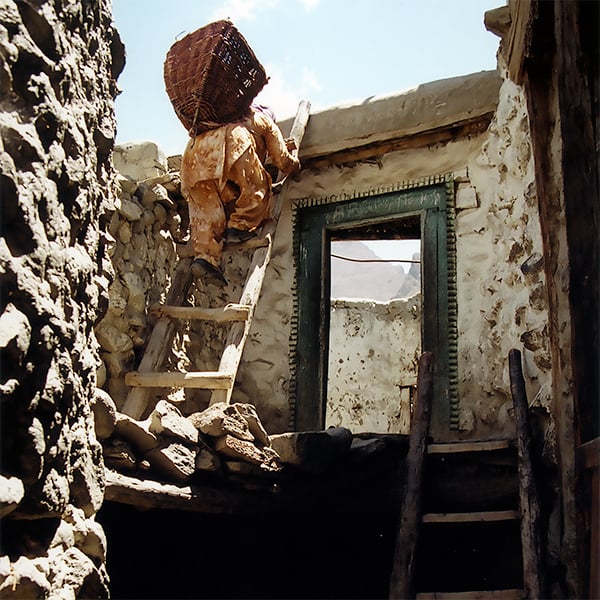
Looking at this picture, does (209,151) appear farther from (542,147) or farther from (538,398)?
(538,398)

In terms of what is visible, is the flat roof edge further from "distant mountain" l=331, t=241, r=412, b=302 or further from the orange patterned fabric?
"distant mountain" l=331, t=241, r=412, b=302

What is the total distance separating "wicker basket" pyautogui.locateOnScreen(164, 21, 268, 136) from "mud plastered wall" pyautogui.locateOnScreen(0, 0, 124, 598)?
1.83 m

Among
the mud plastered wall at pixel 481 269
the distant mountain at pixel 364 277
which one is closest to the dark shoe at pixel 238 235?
the mud plastered wall at pixel 481 269

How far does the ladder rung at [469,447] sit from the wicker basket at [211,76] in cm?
202

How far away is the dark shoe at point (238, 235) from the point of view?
4000 millimetres

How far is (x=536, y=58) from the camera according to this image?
3.04 meters

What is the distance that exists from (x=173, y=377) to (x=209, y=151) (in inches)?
49.3

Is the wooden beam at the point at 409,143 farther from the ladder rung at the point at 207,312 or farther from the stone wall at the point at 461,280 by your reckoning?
the ladder rung at the point at 207,312

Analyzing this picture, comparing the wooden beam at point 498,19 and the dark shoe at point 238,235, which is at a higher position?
the wooden beam at point 498,19

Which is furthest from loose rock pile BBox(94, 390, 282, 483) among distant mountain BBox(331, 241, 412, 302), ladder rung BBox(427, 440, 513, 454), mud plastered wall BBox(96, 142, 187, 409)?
distant mountain BBox(331, 241, 412, 302)

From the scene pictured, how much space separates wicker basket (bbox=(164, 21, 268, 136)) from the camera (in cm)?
386

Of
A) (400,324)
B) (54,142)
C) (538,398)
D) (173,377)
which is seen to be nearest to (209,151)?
(173,377)

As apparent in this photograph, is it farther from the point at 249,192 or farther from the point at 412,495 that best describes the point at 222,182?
the point at 412,495

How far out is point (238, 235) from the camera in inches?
159
